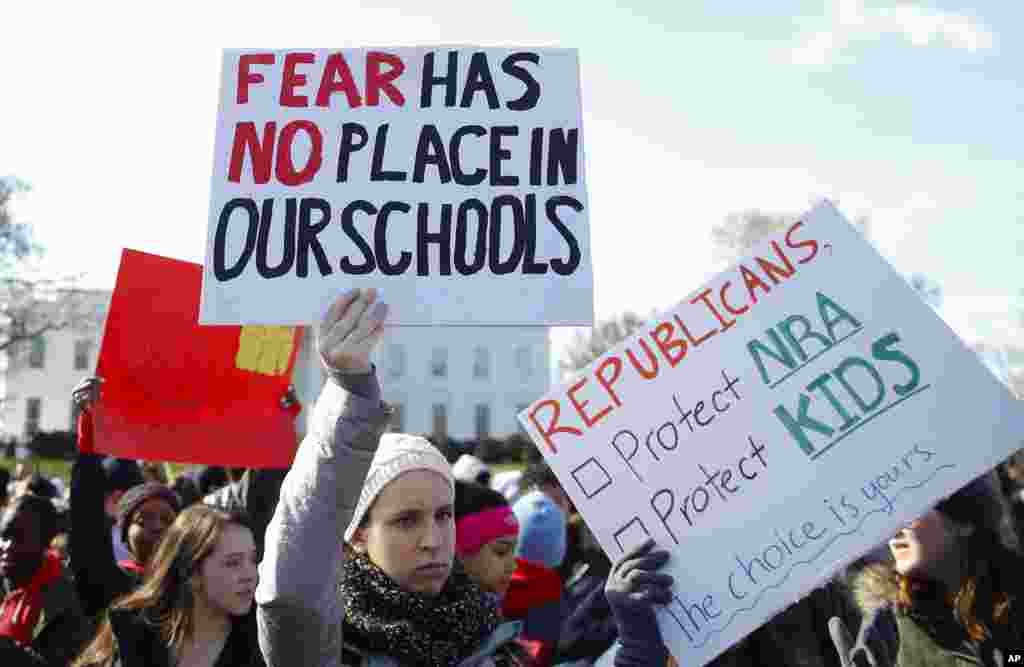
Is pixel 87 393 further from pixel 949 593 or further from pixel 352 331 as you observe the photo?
pixel 949 593

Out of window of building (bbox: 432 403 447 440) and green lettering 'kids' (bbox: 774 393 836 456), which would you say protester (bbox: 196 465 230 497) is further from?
window of building (bbox: 432 403 447 440)

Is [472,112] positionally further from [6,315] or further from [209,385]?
[6,315]

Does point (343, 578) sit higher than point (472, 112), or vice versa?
point (472, 112)

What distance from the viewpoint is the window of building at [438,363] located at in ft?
297

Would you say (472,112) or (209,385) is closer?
(472,112)

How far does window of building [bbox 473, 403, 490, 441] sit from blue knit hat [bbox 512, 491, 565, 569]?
84.8m

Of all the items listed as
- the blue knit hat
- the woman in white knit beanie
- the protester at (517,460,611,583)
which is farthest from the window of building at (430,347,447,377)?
the woman in white knit beanie

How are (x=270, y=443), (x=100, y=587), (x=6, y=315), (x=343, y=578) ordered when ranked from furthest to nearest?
(x=6, y=315) < (x=270, y=443) < (x=100, y=587) < (x=343, y=578)

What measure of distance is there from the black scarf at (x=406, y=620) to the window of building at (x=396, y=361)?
277 feet

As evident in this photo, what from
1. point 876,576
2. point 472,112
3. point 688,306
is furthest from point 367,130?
point 876,576

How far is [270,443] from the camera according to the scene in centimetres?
462

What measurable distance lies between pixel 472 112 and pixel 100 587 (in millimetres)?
2409

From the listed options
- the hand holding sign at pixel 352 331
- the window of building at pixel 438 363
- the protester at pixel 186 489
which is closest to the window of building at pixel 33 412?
the window of building at pixel 438 363

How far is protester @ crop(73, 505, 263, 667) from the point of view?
338 centimetres
